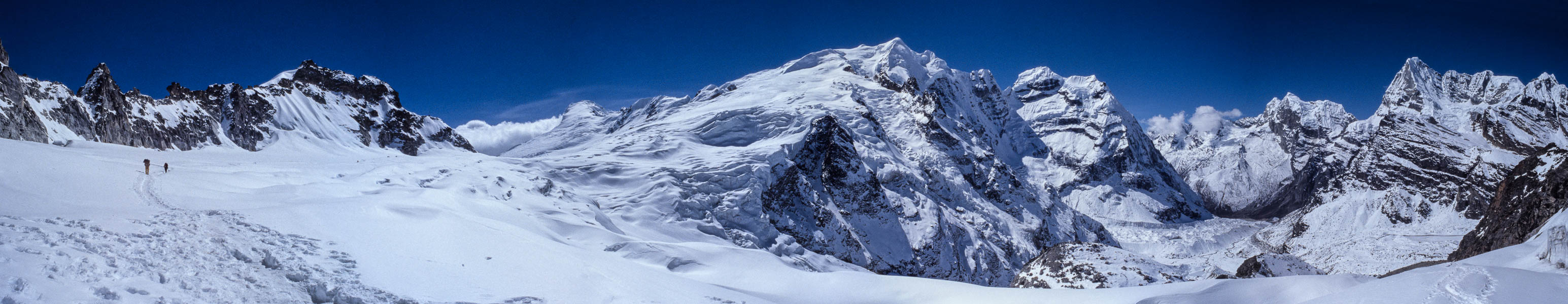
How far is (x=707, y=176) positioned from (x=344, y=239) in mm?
51584

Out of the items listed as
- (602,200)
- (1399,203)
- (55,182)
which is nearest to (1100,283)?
(55,182)

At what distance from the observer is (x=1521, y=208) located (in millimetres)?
41938

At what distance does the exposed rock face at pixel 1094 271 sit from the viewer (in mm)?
20391

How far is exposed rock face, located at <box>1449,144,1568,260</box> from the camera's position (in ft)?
115

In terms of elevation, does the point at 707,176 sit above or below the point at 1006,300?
above

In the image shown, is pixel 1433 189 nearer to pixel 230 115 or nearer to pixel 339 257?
pixel 339 257

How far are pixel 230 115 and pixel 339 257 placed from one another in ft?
278

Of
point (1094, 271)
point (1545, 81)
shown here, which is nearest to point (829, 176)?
point (1094, 271)

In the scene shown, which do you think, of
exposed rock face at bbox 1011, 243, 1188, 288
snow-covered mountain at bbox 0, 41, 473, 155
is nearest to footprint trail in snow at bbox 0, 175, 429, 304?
exposed rock face at bbox 1011, 243, 1188, 288

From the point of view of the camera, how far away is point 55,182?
20.1m

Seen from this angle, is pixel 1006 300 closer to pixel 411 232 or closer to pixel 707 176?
pixel 411 232

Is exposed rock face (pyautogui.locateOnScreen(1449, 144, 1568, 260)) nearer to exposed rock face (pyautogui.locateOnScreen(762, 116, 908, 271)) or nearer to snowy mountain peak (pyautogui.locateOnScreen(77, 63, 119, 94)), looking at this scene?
exposed rock face (pyautogui.locateOnScreen(762, 116, 908, 271))

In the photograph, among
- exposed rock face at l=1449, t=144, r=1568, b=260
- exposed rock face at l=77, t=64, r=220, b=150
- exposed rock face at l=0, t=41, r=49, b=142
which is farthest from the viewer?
exposed rock face at l=77, t=64, r=220, b=150

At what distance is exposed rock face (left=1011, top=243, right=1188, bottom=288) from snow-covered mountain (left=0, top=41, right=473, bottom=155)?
55856 millimetres
